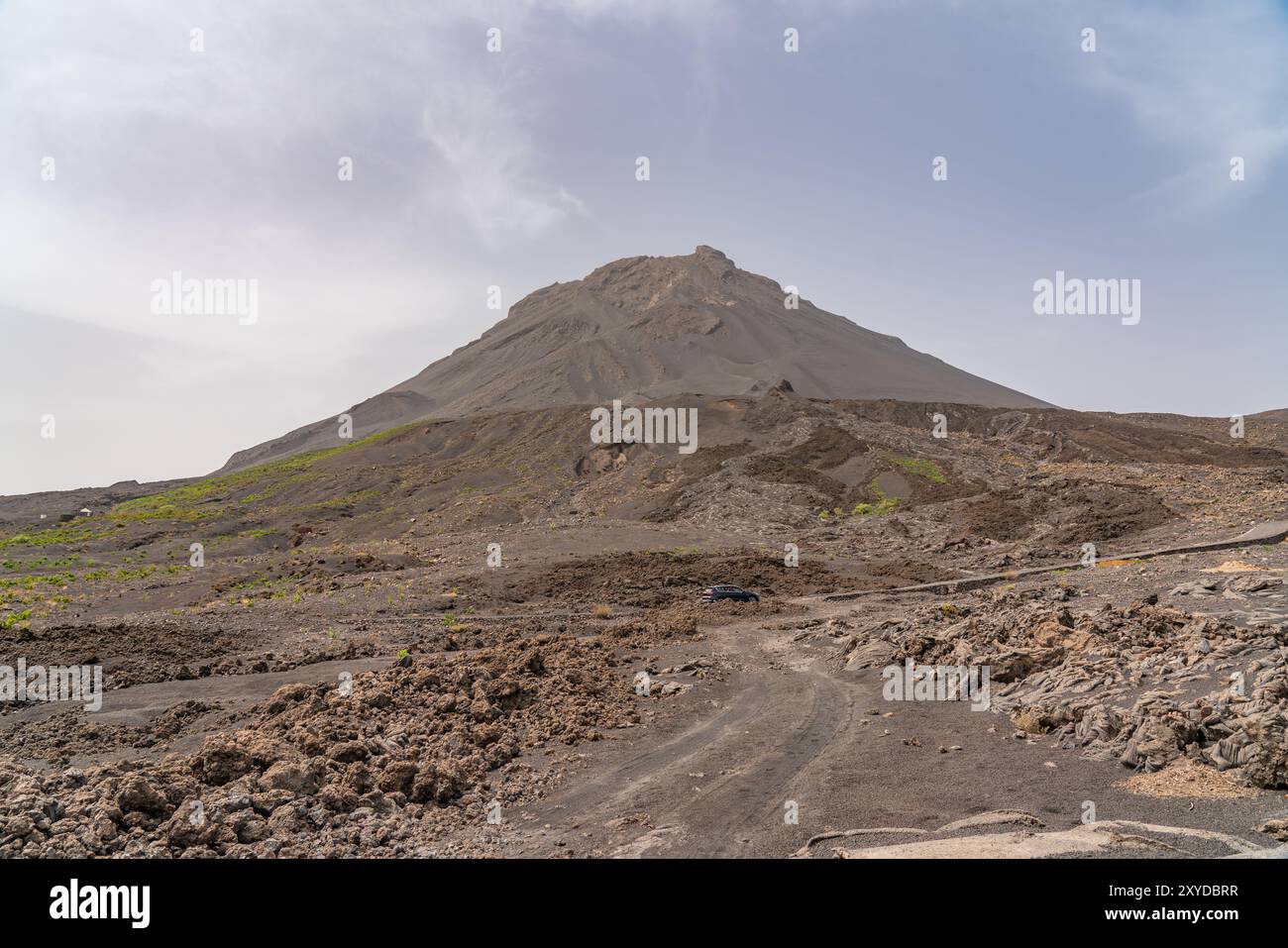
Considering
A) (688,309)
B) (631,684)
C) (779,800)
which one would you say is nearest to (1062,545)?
(631,684)

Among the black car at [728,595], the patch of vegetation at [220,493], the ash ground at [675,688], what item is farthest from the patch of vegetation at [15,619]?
the patch of vegetation at [220,493]

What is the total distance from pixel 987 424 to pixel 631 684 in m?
79.5

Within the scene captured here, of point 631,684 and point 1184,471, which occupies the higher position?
point 1184,471

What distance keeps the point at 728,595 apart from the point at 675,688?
15.4m

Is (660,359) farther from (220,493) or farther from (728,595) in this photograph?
(728,595)

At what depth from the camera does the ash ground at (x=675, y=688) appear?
10.0 metres

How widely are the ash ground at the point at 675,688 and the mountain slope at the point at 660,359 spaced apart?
206 feet

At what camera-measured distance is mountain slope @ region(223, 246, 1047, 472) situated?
118625 millimetres

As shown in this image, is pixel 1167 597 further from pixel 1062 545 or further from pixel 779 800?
pixel 1062 545

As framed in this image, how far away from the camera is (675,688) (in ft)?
63.5

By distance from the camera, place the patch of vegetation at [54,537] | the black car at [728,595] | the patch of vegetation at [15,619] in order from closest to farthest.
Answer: the patch of vegetation at [15,619]
the black car at [728,595]
the patch of vegetation at [54,537]

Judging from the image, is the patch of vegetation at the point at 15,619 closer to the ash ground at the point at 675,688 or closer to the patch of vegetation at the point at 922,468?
the ash ground at the point at 675,688

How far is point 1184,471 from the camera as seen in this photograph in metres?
58.8

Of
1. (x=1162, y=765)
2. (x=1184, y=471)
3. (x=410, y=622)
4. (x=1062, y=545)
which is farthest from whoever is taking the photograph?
(x=1184, y=471)
